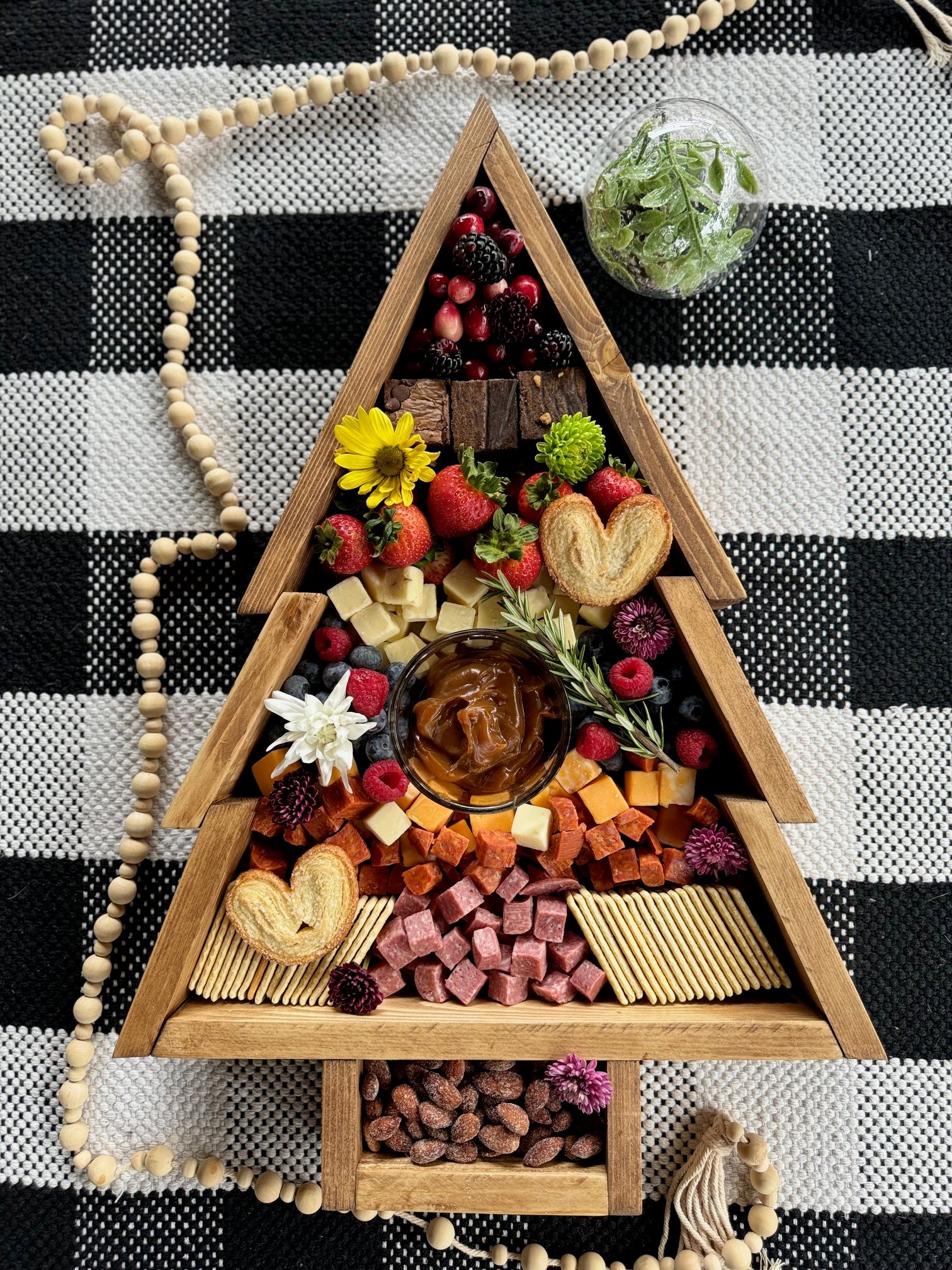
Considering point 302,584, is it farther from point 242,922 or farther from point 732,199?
point 732,199

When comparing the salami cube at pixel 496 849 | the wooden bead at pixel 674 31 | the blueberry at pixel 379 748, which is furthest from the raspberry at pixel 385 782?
the wooden bead at pixel 674 31

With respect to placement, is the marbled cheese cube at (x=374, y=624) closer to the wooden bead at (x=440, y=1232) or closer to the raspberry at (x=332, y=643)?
the raspberry at (x=332, y=643)

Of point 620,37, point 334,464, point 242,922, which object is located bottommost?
point 242,922

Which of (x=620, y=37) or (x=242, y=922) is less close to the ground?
(x=620, y=37)

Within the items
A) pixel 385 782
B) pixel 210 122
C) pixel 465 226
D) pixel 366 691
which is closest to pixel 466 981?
pixel 385 782

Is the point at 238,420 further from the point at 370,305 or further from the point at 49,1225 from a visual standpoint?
the point at 49,1225

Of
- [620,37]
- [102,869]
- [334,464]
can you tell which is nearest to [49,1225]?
[102,869]

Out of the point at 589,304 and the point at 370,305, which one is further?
the point at 370,305
